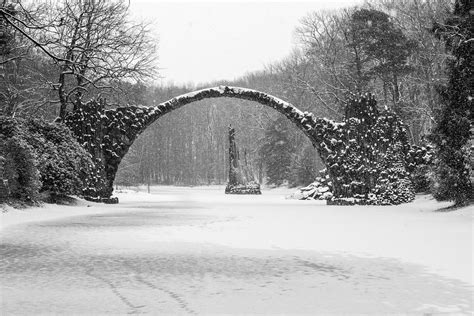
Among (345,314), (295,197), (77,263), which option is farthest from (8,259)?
(295,197)

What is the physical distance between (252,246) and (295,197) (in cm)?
2275

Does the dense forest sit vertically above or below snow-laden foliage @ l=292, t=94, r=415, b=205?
above

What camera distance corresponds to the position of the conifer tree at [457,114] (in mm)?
16047

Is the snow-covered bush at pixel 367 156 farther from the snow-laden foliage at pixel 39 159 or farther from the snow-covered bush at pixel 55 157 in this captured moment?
the snow-covered bush at pixel 55 157

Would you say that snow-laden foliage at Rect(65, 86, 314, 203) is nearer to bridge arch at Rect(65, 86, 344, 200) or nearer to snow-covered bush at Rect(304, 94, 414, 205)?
bridge arch at Rect(65, 86, 344, 200)

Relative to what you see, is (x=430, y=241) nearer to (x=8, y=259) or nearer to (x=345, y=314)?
(x=345, y=314)

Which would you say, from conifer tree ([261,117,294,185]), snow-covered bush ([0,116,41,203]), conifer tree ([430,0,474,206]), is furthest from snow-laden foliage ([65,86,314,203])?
conifer tree ([261,117,294,185])

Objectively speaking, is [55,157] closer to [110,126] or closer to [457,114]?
[110,126]

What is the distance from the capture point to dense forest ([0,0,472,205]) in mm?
21870

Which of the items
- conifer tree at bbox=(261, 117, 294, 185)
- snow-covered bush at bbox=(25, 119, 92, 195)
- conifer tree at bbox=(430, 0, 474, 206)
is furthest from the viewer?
conifer tree at bbox=(261, 117, 294, 185)

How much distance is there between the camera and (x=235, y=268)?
703 cm

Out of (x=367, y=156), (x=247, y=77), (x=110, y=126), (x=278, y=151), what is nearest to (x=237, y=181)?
(x=278, y=151)

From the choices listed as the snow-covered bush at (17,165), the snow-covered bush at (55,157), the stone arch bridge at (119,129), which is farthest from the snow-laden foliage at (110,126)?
the snow-covered bush at (17,165)

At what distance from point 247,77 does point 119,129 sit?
186 feet
